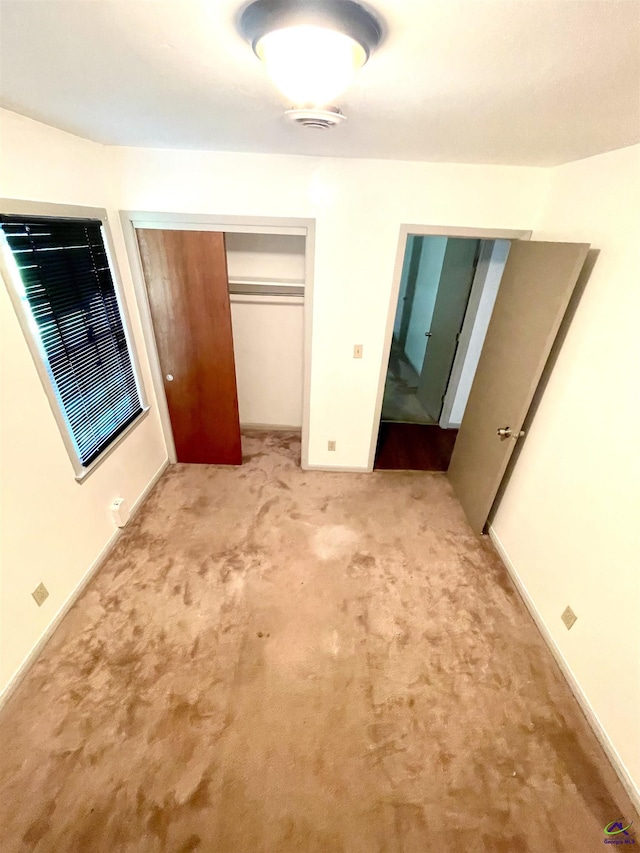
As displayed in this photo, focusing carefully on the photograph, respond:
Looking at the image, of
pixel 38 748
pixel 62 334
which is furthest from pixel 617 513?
pixel 62 334

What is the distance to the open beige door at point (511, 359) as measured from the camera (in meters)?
1.95

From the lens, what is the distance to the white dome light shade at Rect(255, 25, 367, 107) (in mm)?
826

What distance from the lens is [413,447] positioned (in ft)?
12.4

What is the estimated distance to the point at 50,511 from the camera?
76.7 inches

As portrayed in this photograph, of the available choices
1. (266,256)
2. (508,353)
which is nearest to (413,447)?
(508,353)

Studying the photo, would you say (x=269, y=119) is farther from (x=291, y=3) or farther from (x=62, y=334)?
(x=62, y=334)

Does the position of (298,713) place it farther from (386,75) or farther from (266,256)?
(266,256)

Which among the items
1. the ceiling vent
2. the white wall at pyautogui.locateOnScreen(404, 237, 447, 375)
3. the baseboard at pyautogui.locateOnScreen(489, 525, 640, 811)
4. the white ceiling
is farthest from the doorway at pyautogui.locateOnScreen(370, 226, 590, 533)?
the white wall at pyautogui.locateOnScreen(404, 237, 447, 375)

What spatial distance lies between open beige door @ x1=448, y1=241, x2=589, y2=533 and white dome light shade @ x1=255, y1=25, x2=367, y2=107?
1483mm

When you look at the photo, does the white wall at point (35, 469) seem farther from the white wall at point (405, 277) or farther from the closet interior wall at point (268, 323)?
the white wall at point (405, 277)

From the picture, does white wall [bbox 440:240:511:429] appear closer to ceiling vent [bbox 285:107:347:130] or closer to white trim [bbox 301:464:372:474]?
white trim [bbox 301:464:372:474]

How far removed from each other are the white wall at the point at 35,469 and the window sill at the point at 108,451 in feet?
0.14

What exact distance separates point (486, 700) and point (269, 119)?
2.89m

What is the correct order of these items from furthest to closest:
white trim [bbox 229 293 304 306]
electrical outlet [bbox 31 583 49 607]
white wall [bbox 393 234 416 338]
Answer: white wall [bbox 393 234 416 338] < white trim [bbox 229 293 304 306] < electrical outlet [bbox 31 583 49 607]
